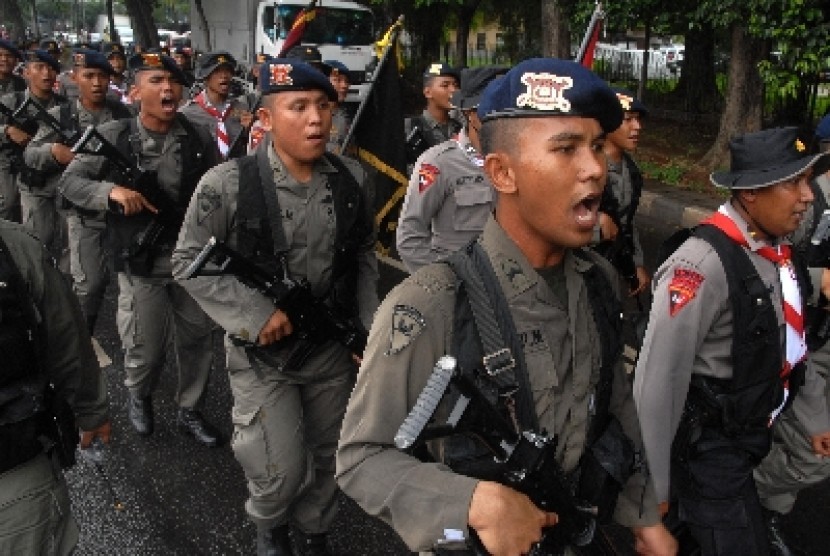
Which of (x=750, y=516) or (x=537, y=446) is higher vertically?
(x=537, y=446)

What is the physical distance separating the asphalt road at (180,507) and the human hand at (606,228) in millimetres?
1614

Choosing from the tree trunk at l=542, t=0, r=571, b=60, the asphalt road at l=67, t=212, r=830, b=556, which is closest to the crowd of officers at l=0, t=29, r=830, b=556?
the asphalt road at l=67, t=212, r=830, b=556

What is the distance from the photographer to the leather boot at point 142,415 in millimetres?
4445

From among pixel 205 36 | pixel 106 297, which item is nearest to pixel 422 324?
pixel 106 297

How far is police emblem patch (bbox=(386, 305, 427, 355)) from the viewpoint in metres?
1.60

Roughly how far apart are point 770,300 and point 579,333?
3.02 feet

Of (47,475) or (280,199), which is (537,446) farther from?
(280,199)

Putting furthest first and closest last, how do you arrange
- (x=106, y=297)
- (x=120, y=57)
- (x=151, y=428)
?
(x=120, y=57), (x=106, y=297), (x=151, y=428)

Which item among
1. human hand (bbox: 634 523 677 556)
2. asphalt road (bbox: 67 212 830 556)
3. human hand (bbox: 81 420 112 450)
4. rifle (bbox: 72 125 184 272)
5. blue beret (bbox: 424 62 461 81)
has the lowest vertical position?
asphalt road (bbox: 67 212 830 556)

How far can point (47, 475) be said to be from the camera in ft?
7.45

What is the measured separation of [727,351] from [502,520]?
1.31 metres

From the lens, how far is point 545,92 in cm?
165

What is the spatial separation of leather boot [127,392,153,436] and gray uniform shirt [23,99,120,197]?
2.17m

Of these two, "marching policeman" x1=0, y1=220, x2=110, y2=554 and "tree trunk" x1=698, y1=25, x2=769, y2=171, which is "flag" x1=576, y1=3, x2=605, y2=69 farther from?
"tree trunk" x1=698, y1=25, x2=769, y2=171
